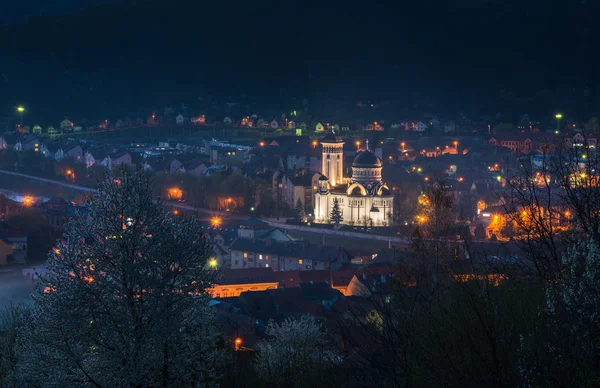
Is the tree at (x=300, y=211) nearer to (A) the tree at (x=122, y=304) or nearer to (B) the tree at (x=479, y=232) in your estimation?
(B) the tree at (x=479, y=232)

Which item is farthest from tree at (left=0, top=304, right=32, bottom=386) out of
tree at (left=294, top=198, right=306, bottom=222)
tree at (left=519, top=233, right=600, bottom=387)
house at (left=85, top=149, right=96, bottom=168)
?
house at (left=85, top=149, right=96, bottom=168)

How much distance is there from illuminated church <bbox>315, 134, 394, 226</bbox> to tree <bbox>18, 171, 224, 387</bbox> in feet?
76.1

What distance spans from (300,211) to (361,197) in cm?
217

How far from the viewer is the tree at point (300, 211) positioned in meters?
30.5

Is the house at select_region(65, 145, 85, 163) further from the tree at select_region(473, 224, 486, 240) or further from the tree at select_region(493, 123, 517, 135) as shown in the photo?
the tree at select_region(473, 224, 486, 240)

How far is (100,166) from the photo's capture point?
38.7m

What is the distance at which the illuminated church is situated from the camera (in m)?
29.8

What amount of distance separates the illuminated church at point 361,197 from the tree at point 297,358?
1692cm

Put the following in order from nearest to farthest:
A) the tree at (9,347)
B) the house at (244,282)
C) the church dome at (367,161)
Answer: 1. the tree at (9,347)
2. the house at (244,282)
3. the church dome at (367,161)

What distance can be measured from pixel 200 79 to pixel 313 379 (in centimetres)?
6872

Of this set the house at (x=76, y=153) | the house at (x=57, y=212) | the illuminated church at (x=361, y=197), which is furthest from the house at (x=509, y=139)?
the house at (x=57, y=212)

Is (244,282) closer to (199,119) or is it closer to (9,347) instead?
(9,347)

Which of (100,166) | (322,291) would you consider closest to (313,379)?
(322,291)

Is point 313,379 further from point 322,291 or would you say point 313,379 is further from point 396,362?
point 322,291
